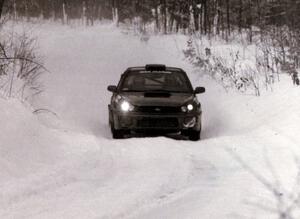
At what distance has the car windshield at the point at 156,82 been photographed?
431 inches

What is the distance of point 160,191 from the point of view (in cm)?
604

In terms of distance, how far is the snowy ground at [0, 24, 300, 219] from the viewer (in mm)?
5391

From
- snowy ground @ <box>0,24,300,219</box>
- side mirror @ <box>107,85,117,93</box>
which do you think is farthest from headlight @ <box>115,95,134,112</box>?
snowy ground @ <box>0,24,300,219</box>

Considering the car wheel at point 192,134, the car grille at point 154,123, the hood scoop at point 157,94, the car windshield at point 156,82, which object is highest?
the car windshield at point 156,82

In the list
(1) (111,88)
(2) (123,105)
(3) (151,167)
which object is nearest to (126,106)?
(2) (123,105)

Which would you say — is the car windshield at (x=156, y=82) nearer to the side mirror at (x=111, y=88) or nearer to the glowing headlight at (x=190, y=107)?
the side mirror at (x=111, y=88)

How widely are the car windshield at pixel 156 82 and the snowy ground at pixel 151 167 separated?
1300 mm

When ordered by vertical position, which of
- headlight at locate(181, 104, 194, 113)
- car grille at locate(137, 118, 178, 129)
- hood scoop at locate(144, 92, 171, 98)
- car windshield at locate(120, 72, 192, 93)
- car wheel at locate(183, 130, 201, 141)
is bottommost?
car wheel at locate(183, 130, 201, 141)

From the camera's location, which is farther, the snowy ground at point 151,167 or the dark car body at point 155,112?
the dark car body at point 155,112

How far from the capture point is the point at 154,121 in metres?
9.75

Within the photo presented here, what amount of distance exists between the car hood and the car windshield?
482mm

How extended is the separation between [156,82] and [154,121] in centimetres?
182

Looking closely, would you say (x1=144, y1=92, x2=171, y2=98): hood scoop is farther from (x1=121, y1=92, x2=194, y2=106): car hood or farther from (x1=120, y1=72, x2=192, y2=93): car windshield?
(x1=120, y1=72, x2=192, y2=93): car windshield

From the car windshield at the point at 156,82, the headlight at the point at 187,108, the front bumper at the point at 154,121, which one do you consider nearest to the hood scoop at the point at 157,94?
the car windshield at the point at 156,82
